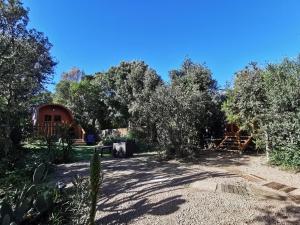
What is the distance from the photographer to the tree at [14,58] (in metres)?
10.4

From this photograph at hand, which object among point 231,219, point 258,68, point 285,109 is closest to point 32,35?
point 258,68

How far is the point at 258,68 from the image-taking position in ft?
→ 38.6

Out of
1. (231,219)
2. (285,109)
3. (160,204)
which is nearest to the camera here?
(231,219)

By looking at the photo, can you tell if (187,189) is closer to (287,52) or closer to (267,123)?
(267,123)

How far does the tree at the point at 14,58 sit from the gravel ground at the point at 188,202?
5993 millimetres

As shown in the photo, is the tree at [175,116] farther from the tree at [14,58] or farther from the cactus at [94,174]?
the cactus at [94,174]

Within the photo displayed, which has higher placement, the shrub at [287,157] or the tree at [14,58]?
the tree at [14,58]

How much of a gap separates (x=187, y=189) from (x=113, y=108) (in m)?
A: 20.4

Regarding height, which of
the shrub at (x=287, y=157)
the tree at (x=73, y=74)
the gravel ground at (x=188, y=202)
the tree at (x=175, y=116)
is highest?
the tree at (x=73, y=74)

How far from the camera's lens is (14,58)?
10336mm

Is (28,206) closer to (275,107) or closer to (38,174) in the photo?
(38,174)

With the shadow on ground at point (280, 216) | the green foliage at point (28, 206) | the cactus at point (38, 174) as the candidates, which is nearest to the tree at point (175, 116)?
the shadow on ground at point (280, 216)

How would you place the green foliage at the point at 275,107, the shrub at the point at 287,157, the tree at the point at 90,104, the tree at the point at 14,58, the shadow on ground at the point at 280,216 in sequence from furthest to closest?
the tree at the point at 90,104 < the tree at the point at 14,58 < the green foliage at the point at 275,107 < the shrub at the point at 287,157 < the shadow on ground at the point at 280,216

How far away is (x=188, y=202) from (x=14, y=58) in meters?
8.59
